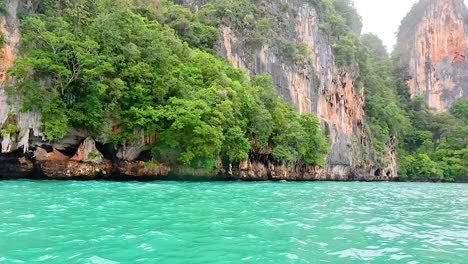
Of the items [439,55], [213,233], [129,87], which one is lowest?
[213,233]

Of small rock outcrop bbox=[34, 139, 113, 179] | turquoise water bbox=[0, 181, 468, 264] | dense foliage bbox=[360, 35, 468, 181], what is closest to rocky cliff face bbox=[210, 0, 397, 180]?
dense foliage bbox=[360, 35, 468, 181]

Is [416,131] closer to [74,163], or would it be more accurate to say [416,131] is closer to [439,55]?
[439,55]

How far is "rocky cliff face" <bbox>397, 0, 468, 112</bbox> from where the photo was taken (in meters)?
66.9

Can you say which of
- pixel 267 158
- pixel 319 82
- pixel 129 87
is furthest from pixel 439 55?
pixel 129 87

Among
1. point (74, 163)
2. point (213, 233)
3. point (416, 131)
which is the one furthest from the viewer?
point (416, 131)

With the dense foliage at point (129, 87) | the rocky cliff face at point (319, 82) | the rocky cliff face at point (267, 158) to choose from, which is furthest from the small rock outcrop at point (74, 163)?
the rocky cliff face at point (319, 82)

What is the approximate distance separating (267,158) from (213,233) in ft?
73.2

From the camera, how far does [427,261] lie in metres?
5.71

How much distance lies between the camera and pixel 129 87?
68.8ft

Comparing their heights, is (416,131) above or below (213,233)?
above

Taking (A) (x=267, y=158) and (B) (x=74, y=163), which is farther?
(A) (x=267, y=158)

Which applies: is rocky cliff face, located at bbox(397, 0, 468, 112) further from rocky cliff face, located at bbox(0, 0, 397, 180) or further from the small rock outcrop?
the small rock outcrop

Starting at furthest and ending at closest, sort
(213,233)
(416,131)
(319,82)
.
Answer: (416,131)
(319,82)
(213,233)

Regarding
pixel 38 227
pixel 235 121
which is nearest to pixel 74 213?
pixel 38 227
